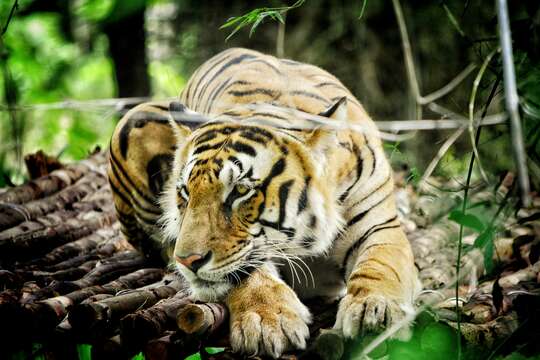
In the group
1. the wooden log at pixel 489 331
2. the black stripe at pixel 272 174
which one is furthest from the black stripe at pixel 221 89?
the wooden log at pixel 489 331

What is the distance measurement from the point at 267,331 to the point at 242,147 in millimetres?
786

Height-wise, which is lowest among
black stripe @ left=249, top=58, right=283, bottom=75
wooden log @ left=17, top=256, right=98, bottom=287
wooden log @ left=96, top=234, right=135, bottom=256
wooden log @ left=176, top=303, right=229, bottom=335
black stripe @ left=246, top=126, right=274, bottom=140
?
wooden log @ left=96, top=234, right=135, bottom=256

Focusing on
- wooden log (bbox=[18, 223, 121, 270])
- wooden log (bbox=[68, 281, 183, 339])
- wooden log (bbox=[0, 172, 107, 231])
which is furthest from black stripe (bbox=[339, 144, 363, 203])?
wooden log (bbox=[0, 172, 107, 231])

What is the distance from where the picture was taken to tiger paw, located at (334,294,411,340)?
2242mm

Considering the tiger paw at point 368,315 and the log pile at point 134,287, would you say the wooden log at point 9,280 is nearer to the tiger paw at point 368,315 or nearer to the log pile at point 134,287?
the log pile at point 134,287

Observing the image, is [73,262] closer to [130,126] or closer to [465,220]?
[130,126]

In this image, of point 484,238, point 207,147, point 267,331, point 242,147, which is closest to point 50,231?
point 207,147

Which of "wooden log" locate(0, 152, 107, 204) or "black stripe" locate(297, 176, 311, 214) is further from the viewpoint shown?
"wooden log" locate(0, 152, 107, 204)

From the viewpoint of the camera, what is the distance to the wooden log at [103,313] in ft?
7.47

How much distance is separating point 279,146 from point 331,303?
2.32ft

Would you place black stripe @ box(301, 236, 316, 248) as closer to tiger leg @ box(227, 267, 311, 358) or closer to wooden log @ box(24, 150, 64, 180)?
tiger leg @ box(227, 267, 311, 358)

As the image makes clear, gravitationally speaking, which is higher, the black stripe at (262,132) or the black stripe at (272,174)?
the black stripe at (262,132)

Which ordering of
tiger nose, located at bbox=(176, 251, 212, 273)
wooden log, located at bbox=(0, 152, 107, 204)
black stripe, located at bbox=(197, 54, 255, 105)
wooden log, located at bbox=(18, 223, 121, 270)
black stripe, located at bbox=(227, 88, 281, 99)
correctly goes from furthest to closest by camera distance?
A: wooden log, located at bbox=(0, 152, 107, 204) < black stripe, located at bbox=(197, 54, 255, 105) < wooden log, located at bbox=(18, 223, 121, 270) < black stripe, located at bbox=(227, 88, 281, 99) < tiger nose, located at bbox=(176, 251, 212, 273)

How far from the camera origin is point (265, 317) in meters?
2.27
